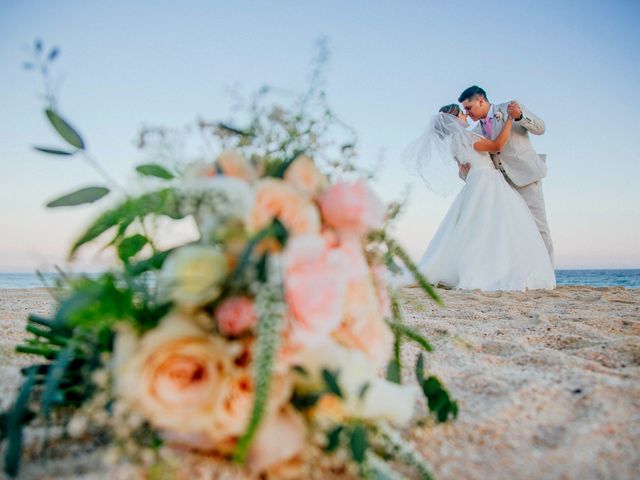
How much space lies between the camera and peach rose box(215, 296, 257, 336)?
69 cm

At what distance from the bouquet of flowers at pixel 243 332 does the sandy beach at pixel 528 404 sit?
0.40ft

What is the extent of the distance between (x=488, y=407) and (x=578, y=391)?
0.99 feet

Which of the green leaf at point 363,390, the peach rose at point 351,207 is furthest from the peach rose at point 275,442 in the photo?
the peach rose at point 351,207

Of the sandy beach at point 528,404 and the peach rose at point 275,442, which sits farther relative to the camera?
the sandy beach at point 528,404

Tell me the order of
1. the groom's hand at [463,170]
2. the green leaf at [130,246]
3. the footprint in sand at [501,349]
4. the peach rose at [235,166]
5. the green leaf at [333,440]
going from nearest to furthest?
the green leaf at [333,440], the peach rose at [235,166], the green leaf at [130,246], the footprint in sand at [501,349], the groom's hand at [463,170]

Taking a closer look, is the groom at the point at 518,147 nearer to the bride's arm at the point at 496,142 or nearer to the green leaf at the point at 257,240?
the bride's arm at the point at 496,142

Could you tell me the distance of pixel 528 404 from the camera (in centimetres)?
120

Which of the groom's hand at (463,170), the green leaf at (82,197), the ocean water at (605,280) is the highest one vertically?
the groom's hand at (463,170)

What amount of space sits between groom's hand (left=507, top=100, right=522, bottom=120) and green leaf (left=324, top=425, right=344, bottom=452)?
5979mm

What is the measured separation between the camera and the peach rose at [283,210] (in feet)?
2.41

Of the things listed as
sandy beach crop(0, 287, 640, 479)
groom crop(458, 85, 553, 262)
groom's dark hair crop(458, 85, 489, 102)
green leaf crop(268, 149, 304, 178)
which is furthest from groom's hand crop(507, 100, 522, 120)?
green leaf crop(268, 149, 304, 178)

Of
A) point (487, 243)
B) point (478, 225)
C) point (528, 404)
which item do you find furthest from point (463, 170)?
point (528, 404)

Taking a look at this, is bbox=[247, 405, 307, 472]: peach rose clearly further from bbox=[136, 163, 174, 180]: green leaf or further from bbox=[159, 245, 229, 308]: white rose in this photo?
bbox=[136, 163, 174, 180]: green leaf

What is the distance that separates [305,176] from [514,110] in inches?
229
